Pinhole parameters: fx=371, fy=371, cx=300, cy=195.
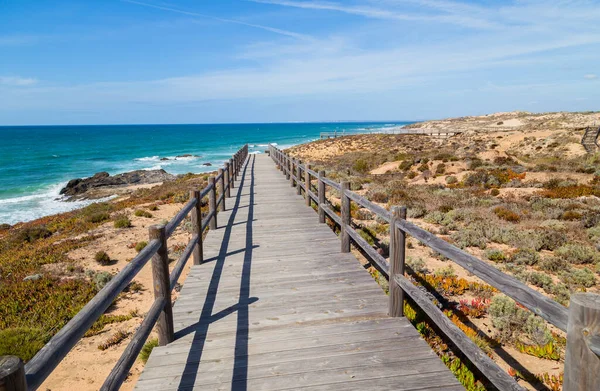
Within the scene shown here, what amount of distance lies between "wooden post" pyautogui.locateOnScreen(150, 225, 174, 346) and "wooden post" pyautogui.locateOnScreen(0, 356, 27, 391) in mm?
2382

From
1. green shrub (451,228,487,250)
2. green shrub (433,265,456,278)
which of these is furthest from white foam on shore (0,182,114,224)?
green shrub (433,265,456,278)

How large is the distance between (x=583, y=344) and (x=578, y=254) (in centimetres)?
793

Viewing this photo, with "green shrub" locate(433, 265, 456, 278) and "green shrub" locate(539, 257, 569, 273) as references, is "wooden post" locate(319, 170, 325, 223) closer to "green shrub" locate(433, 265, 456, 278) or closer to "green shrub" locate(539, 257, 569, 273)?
"green shrub" locate(433, 265, 456, 278)

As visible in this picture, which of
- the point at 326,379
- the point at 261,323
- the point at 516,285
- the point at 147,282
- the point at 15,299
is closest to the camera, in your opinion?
the point at 516,285

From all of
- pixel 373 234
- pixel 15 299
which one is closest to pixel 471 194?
pixel 373 234

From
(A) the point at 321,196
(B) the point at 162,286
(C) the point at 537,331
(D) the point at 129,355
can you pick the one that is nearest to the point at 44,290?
(B) the point at 162,286

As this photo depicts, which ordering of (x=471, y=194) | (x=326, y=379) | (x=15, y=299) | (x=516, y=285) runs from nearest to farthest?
(x=516, y=285) → (x=326, y=379) → (x=15, y=299) → (x=471, y=194)

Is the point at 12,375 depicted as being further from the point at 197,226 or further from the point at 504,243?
the point at 504,243

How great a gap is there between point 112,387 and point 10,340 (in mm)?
4179

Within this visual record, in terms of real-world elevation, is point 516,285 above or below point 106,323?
above

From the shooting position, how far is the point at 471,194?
15.7 meters

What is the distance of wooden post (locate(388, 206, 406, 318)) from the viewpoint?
405 cm

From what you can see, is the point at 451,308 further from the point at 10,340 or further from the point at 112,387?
the point at 10,340

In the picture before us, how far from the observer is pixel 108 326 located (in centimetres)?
617
